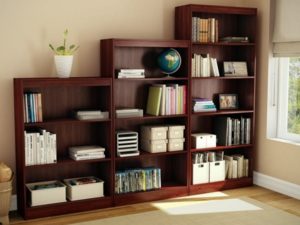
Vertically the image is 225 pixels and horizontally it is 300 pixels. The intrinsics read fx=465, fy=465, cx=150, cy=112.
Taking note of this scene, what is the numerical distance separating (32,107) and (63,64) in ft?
1.52

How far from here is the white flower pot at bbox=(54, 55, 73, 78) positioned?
13.3 feet

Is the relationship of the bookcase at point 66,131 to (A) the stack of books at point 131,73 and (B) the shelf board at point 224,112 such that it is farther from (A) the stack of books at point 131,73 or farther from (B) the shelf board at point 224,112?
(B) the shelf board at point 224,112

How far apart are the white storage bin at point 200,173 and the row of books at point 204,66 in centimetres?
93

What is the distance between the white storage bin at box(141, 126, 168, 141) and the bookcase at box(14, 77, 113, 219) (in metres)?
0.44

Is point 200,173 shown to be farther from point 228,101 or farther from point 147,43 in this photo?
point 147,43

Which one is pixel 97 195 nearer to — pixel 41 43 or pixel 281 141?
pixel 41 43

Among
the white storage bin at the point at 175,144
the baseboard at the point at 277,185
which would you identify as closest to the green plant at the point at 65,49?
the white storage bin at the point at 175,144

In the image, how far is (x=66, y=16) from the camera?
4.29 metres

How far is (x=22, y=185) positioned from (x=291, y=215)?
2378 mm

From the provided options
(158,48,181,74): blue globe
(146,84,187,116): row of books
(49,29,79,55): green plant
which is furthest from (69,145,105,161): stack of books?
(158,48,181,74): blue globe

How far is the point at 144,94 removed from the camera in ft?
15.4

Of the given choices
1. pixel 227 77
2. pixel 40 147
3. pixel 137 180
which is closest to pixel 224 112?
pixel 227 77

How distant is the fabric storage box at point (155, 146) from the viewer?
4527mm

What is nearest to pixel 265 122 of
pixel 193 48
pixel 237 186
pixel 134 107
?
pixel 237 186
